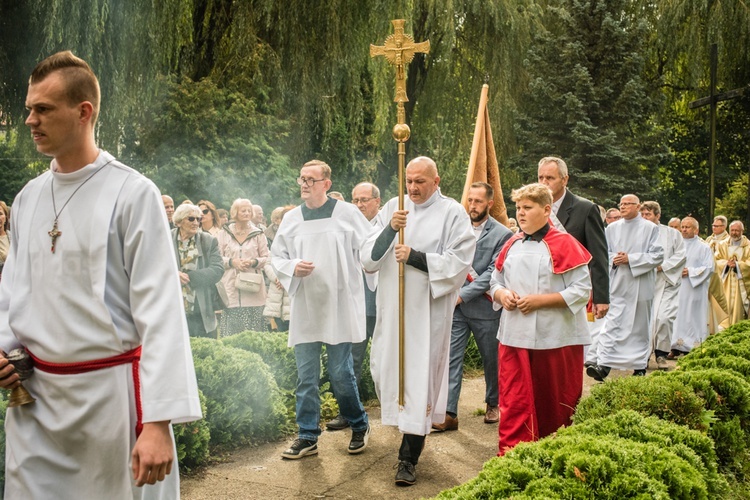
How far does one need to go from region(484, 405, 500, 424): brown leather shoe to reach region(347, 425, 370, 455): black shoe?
4.64ft

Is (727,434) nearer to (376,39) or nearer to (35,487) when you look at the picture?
(35,487)

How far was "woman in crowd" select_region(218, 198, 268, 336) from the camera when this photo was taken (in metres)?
9.64

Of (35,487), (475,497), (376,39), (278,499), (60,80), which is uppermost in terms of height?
(376,39)

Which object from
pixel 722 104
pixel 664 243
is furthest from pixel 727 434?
pixel 722 104

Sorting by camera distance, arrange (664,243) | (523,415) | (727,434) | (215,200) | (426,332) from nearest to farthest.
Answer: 1. (727,434)
2. (523,415)
3. (426,332)
4. (664,243)
5. (215,200)

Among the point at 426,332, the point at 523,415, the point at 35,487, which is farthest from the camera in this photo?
the point at 426,332

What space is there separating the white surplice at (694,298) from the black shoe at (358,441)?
8489 mm

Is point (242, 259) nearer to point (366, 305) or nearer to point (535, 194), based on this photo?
point (366, 305)

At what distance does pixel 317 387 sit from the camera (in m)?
6.59

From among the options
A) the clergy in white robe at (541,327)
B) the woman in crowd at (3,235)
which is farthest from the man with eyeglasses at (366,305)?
the woman in crowd at (3,235)

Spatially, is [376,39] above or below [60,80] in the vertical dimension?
above

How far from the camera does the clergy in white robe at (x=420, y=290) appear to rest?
6.09 m

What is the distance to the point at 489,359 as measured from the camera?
797 cm

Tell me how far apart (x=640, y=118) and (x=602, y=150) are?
1.43m
